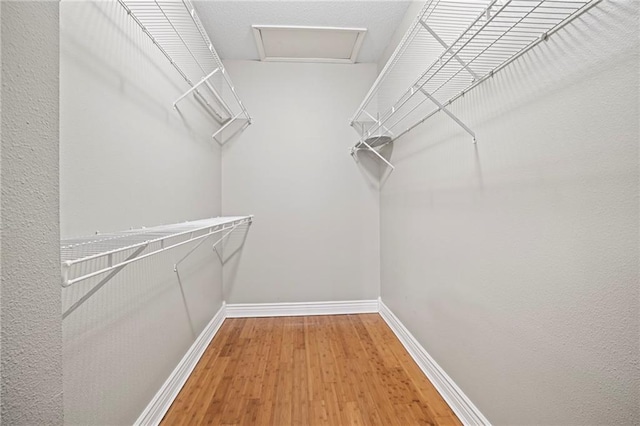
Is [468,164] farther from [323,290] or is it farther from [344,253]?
[323,290]

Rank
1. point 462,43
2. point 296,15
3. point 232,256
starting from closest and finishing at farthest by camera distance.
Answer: point 462,43 → point 296,15 → point 232,256

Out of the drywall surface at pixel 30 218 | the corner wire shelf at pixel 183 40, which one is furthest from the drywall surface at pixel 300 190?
the drywall surface at pixel 30 218

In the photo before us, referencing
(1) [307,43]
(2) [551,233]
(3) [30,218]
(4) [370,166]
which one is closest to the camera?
(3) [30,218]

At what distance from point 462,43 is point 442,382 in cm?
164

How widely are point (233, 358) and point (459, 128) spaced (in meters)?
1.89

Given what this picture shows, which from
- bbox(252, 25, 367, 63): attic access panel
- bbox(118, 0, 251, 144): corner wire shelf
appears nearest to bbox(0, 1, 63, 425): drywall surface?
bbox(118, 0, 251, 144): corner wire shelf

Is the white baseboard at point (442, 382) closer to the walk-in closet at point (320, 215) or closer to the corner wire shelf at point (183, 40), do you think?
the walk-in closet at point (320, 215)

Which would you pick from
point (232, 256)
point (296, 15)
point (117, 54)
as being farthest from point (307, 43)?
point (232, 256)

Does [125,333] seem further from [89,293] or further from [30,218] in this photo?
[30,218]

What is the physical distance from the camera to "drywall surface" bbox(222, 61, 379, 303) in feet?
8.52

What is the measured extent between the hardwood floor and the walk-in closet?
1 cm

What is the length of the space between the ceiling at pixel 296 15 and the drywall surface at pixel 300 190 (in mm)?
411

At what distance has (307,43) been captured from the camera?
7.61 feet

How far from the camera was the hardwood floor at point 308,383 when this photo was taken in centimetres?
135
